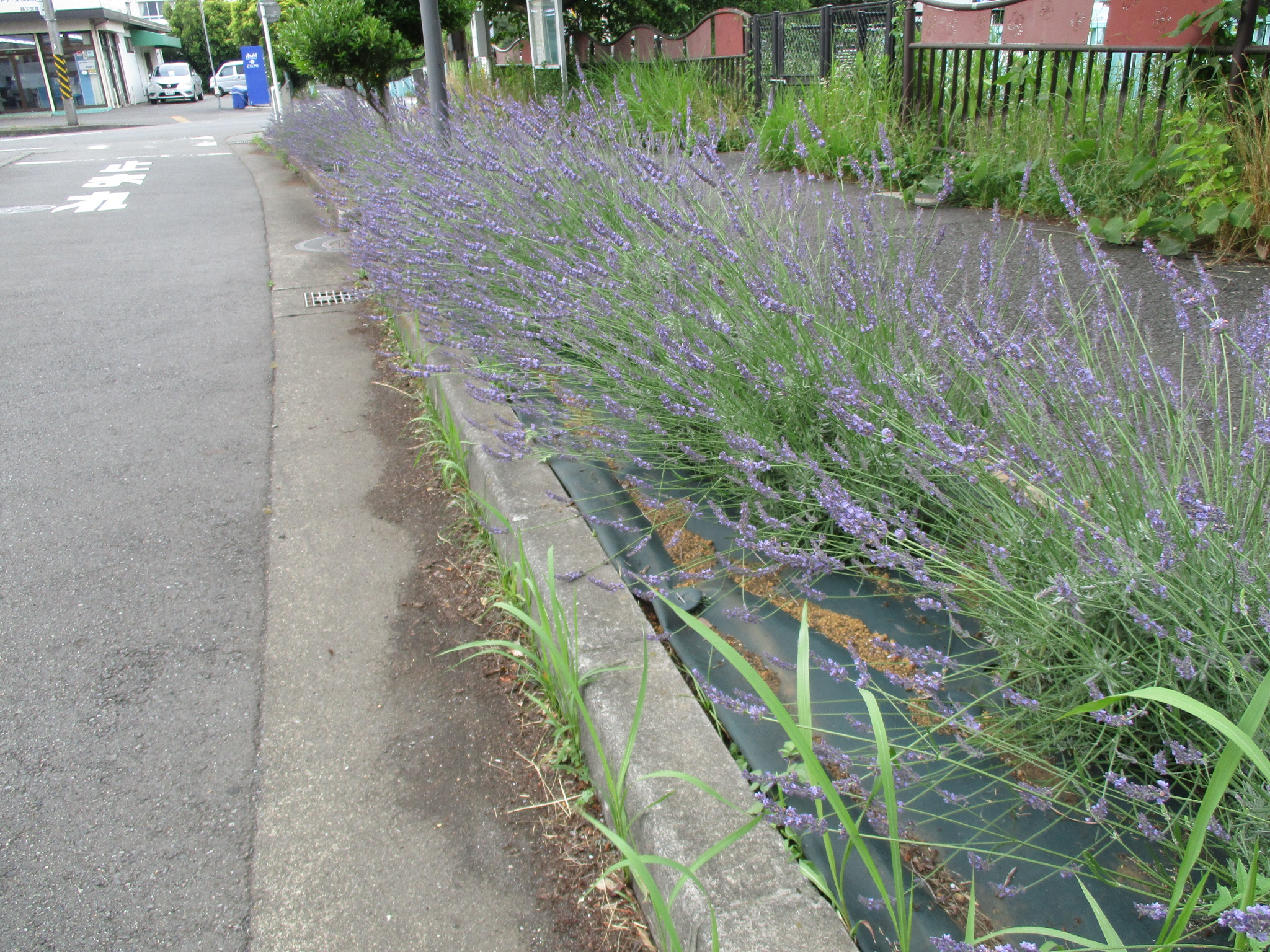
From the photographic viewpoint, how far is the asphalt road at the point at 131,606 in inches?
69.8

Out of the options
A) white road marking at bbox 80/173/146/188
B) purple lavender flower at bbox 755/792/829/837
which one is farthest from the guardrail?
purple lavender flower at bbox 755/792/829/837

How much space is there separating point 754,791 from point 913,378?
1.08 m

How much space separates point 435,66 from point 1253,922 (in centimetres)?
644

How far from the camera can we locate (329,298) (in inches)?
241

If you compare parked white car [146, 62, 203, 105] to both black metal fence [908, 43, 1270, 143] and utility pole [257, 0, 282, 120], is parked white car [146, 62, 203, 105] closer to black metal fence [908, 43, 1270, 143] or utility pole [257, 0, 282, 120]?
utility pole [257, 0, 282, 120]

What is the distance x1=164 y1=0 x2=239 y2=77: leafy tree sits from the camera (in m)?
61.8

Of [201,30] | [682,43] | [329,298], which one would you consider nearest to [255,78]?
[201,30]

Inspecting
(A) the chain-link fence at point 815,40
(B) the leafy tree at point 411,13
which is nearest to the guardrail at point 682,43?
(A) the chain-link fence at point 815,40

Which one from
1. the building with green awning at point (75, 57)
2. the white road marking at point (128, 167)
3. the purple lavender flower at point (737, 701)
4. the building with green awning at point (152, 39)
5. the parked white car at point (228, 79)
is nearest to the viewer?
the purple lavender flower at point (737, 701)

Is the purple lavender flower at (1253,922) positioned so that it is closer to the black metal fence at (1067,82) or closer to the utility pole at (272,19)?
the black metal fence at (1067,82)

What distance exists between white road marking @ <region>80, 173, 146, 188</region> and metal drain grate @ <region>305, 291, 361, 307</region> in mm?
8402

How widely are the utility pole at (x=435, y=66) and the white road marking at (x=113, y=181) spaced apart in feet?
28.2

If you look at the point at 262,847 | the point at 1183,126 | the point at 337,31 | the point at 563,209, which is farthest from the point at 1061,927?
the point at 337,31

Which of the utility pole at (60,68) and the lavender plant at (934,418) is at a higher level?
the utility pole at (60,68)
